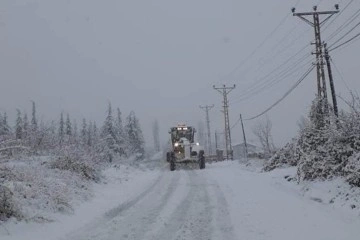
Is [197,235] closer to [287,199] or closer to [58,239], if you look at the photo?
[58,239]

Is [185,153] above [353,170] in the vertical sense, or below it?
above

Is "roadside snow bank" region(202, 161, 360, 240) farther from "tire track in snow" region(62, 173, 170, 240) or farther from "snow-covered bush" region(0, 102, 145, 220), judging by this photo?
"snow-covered bush" region(0, 102, 145, 220)

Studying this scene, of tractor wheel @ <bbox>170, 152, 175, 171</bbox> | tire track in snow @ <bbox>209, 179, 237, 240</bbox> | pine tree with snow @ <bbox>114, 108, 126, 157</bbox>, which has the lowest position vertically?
tire track in snow @ <bbox>209, 179, 237, 240</bbox>

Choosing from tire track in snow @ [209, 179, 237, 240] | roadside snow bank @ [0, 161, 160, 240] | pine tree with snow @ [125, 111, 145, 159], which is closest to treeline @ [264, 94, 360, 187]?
tire track in snow @ [209, 179, 237, 240]

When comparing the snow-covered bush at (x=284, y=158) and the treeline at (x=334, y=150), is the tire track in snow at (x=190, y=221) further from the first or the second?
the snow-covered bush at (x=284, y=158)

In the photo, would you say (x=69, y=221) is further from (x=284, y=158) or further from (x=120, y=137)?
(x=120, y=137)

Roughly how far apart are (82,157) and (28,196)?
7581 mm

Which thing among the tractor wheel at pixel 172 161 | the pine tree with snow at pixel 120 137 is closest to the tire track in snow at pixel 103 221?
the tractor wheel at pixel 172 161

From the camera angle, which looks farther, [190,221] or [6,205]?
[190,221]

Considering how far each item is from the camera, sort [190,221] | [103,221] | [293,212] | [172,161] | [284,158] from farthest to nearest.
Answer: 1. [172,161]
2. [284,158]
3. [293,212]
4. [103,221]
5. [190,221]

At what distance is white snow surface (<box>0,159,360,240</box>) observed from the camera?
30.2 ft

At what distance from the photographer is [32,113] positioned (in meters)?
98.9

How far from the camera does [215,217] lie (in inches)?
439

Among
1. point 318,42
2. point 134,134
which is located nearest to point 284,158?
point 318,42
